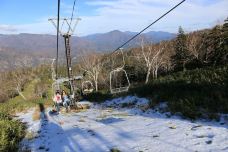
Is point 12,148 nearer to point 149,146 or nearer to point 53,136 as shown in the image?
point 53,136

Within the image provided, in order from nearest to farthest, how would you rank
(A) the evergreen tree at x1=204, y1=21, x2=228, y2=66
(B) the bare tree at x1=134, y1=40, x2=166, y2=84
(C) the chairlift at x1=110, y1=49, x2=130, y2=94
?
(C) the chairlift at x1=110, y1=49, x2=130, y2=94 → (A) the evergreen tree at x1=204, y1=21, x2=228, y2=66 → (B) the bare tree at x1=134, y1=40, x2=166, y2=84

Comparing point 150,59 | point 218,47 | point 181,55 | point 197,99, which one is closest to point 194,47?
point 181,55

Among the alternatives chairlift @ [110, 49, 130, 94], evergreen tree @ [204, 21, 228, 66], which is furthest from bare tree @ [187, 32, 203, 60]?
chairlift @ [110, 49, 130, 94]

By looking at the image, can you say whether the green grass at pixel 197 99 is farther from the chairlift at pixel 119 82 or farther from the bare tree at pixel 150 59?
the bare tree at pixel 150 59

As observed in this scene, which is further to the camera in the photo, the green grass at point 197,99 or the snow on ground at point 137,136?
the green grass at point 197,99

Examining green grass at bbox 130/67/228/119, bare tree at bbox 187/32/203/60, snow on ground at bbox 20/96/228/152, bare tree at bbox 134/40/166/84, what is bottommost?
snow on ground at bbox 20/96/228/152

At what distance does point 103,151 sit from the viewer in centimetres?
1048

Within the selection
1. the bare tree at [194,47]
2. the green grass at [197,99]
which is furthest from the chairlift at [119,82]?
the bare tree at [194,47]

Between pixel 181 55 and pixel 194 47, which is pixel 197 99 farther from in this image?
pixel 194 47

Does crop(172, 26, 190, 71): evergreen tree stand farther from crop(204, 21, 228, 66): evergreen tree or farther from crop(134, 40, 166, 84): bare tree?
crop(204, 21, 228, 66): evergreen tree

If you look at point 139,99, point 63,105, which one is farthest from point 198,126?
point 63,105

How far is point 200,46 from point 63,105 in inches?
2565

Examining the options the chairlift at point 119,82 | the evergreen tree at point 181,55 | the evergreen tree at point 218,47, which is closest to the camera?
the chairlift at point 119,82

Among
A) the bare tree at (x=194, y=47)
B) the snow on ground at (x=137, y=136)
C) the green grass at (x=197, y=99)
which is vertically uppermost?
the bare tree at (x=194, y=47)
